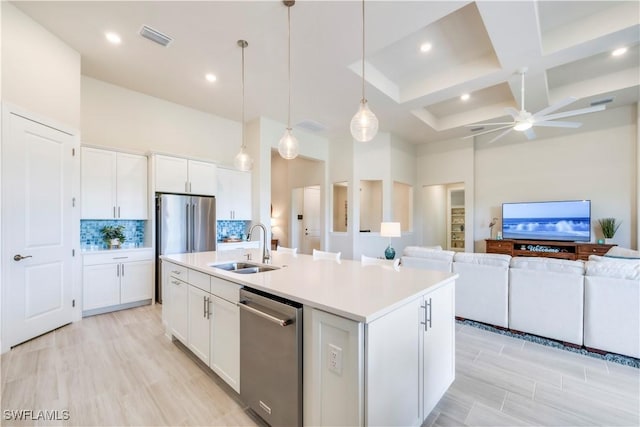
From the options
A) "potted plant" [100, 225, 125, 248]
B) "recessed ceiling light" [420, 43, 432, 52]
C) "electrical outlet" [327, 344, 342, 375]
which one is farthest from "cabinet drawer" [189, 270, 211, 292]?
"recessed ceiling light" [420, 43, 432, 52]

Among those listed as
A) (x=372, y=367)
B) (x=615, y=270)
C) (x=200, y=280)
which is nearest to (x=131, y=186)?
(x=200, y=280)

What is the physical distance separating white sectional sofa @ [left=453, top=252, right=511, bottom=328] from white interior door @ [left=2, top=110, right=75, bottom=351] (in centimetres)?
481

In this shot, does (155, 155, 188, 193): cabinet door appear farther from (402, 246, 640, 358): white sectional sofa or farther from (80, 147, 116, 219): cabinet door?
(402, 246, 640, 358): white sectional sofa

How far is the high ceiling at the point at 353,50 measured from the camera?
2.71m

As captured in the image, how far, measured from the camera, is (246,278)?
183cm

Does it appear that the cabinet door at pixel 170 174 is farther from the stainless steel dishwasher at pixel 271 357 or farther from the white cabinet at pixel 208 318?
the stainless steel dishwasher at pixel 271 357

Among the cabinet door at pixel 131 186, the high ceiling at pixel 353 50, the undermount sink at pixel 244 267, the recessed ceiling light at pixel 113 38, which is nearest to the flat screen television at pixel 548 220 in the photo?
the high ceiling at pixel 353 50

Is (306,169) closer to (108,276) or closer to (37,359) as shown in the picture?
(108,276)

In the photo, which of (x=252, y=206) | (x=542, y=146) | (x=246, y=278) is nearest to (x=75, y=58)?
(x=252, y=206)

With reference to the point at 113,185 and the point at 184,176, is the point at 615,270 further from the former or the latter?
the point at 113,185

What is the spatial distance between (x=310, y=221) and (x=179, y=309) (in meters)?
5.63

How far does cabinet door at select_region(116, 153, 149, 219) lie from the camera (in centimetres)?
391

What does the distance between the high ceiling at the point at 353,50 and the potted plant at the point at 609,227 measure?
7.15 feet

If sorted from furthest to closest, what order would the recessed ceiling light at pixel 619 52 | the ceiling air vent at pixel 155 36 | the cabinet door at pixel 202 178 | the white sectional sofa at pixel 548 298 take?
the cabinet door at pixel 202 178, the recessed ceiling light at pixel 619 52, the ceiling air vent at pixel 155 36, the white sectional sofa at pixel 548 298
